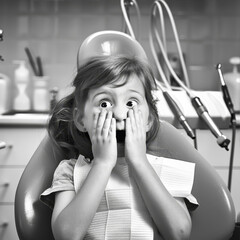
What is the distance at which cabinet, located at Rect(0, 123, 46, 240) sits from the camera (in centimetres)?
169

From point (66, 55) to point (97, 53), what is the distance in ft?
3.60

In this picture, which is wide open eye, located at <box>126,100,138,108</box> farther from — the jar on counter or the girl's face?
the jar on counter

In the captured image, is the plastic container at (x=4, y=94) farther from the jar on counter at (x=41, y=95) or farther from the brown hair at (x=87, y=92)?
the brown hair at (x=87, y=92)

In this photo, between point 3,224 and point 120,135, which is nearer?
point 120,135

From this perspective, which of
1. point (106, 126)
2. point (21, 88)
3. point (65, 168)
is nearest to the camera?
point (106, 126)

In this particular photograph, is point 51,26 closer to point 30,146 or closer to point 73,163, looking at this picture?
point 30,146

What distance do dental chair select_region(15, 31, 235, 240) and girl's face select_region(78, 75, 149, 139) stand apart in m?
0.14

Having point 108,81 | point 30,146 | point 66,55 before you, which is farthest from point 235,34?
point 108,81

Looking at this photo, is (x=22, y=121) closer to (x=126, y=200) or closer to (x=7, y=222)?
(x=7, y=222)

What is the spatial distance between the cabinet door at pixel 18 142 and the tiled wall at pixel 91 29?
50cm

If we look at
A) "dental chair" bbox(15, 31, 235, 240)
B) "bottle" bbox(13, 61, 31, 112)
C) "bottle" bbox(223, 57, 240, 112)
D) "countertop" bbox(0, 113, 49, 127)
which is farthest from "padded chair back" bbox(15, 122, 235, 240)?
"bottle" bbox(13, 61, 31, 112)

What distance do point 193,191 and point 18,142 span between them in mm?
900

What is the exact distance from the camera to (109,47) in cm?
108

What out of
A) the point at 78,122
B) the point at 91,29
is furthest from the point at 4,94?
the point at 78,122
